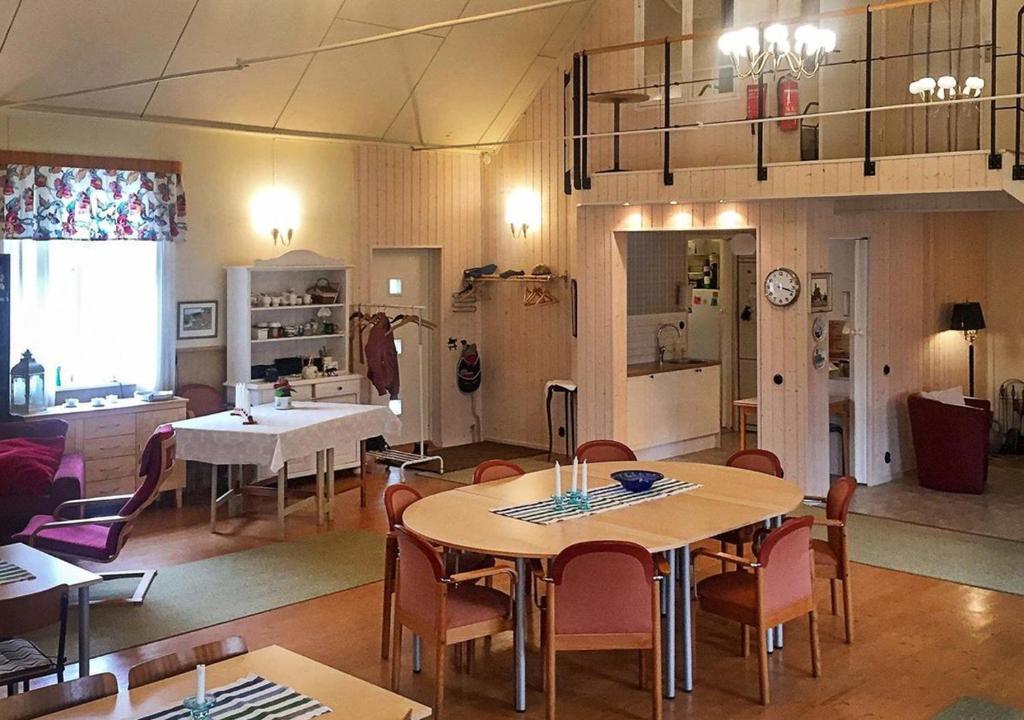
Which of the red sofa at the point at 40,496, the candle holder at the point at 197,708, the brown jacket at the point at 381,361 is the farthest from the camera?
the brown jacket at the point at 381,361

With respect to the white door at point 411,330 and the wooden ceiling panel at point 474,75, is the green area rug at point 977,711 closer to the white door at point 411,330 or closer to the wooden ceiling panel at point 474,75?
the white door at point 411,330

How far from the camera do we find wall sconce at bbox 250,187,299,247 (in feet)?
32.9

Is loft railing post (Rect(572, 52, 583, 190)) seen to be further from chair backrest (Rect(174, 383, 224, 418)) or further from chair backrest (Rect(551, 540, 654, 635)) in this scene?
chair backrest (Rect(551, 540, 654, 635))

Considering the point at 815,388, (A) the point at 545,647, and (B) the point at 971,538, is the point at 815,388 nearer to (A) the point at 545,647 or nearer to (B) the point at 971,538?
(B) the point at 971,538

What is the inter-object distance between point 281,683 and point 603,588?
1.80 metres

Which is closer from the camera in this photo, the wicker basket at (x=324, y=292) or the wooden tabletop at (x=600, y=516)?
the wooden tabletop at (x=600, y=516)

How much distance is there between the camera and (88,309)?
29.5ft

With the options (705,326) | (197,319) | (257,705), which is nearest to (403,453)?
(197,319)

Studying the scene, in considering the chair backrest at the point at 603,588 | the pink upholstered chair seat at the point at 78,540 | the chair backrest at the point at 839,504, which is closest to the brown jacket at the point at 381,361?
the pink upholstered chair seat at the point at 78,540

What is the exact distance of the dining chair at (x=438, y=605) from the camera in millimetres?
4941

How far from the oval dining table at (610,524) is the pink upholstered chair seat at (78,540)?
203 cm

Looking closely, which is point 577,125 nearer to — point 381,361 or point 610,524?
point 381,361

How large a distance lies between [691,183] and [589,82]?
2.40 meters

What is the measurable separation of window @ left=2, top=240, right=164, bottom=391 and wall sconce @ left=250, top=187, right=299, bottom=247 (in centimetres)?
106
